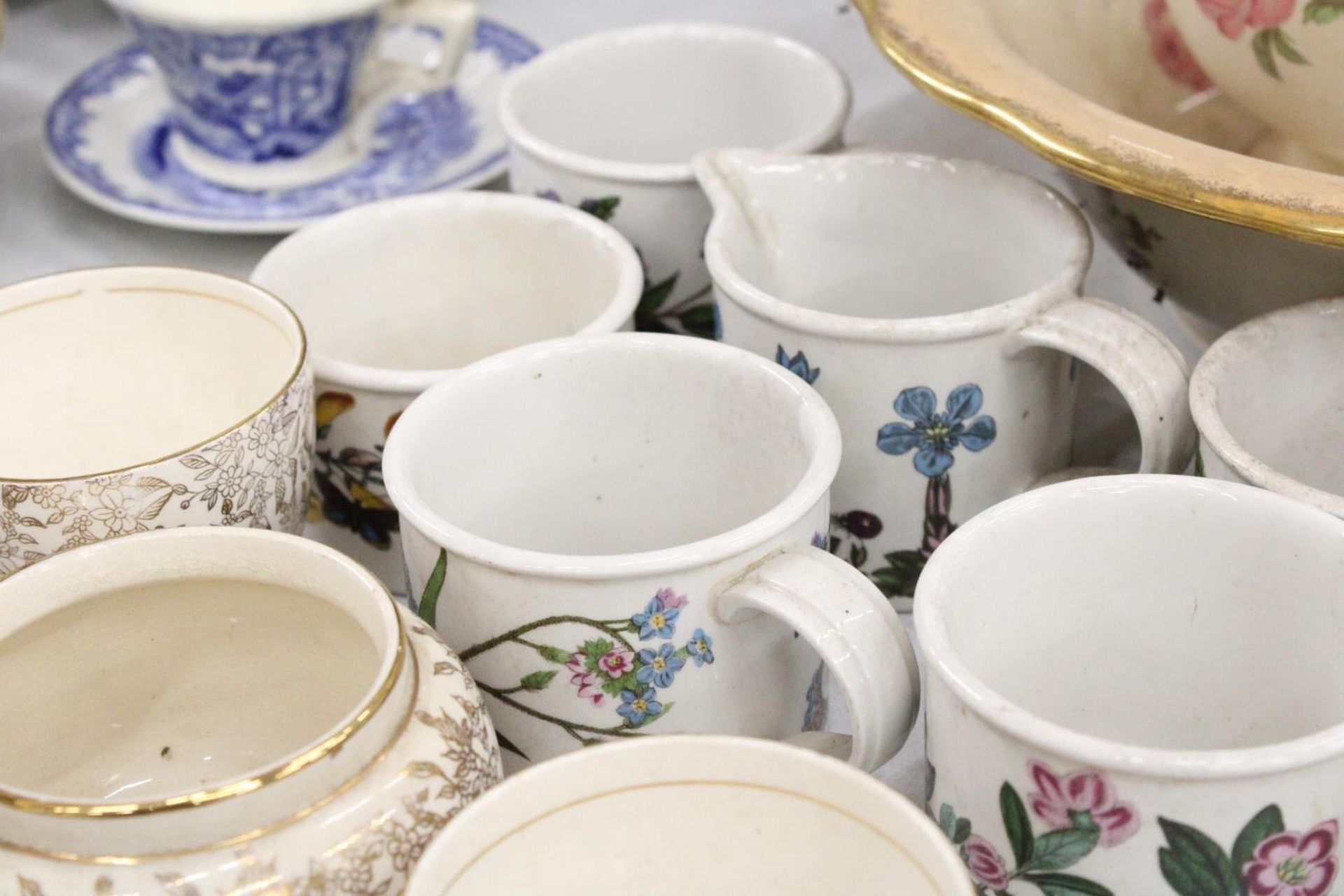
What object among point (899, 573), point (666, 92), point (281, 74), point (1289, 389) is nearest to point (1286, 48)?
point (1289, 389)

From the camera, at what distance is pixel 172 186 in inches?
31.6

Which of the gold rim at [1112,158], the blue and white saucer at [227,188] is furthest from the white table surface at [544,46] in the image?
the gold rim at [1112,158]

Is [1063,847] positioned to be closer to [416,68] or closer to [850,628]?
[850,628]

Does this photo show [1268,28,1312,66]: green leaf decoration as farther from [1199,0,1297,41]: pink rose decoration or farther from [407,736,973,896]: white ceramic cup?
[407,736,973,896]: white ceramic cup

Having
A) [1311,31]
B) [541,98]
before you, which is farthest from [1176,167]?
[541,98]

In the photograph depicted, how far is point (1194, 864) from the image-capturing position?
356 mm

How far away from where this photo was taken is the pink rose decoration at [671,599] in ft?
1.36

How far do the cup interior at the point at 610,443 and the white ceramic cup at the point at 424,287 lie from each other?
0.05 m

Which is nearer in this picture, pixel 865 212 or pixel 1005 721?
pixel 1005 721

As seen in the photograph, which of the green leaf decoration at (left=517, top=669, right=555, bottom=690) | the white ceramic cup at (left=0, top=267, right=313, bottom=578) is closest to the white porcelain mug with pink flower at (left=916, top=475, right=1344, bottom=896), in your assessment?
the green leaf decoration at (left=517, top=669, right=555, bottom=690)

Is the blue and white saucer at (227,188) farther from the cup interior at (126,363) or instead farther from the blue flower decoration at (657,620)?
the blue flower decoration at (657,620)

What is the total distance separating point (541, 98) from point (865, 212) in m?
0.19

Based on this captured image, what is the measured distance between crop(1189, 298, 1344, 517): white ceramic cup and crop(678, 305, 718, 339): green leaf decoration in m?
0.23

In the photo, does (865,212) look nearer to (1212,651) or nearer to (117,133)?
(1212,651)
